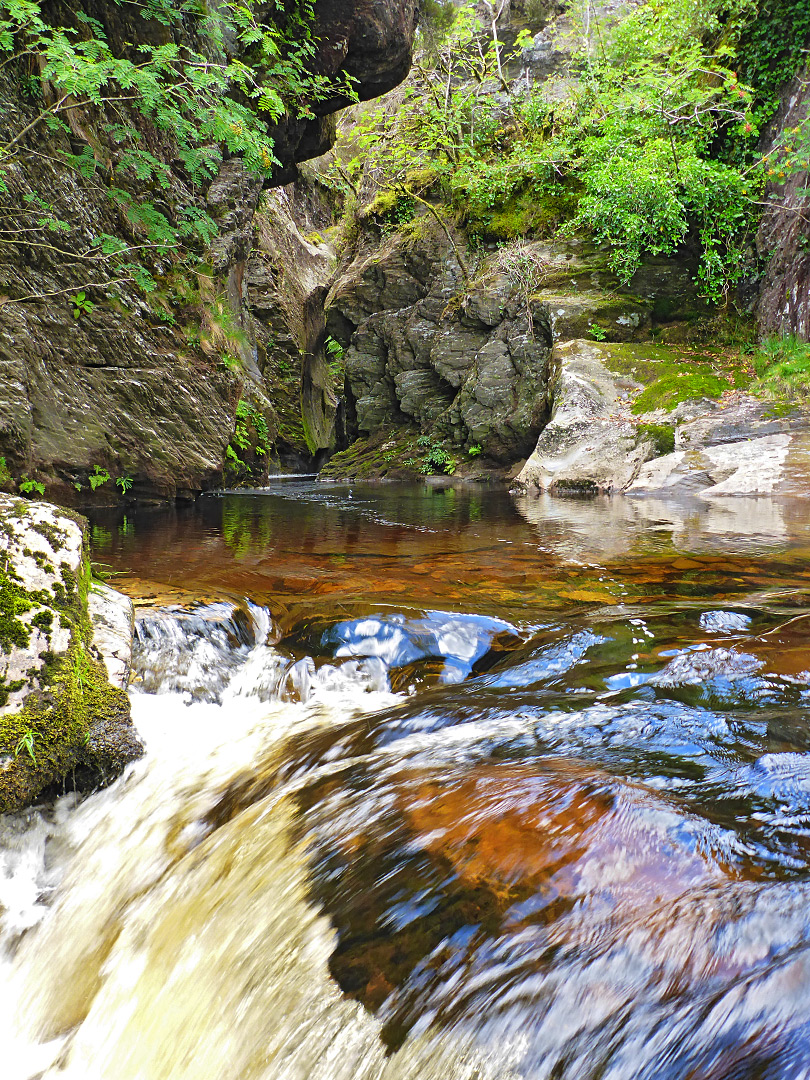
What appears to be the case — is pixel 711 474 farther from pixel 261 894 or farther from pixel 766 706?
pixel 261 894

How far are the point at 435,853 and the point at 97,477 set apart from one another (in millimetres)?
7081

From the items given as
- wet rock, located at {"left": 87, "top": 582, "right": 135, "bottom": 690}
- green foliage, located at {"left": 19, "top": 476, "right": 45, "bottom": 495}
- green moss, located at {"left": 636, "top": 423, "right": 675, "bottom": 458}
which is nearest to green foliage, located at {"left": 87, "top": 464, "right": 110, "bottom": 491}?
green foliage, located at {"left": 19, "top": 476, "right": 45, "bottom": 495}

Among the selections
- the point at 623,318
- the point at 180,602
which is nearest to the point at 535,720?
the point at 180,602

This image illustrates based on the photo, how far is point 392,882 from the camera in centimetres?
155

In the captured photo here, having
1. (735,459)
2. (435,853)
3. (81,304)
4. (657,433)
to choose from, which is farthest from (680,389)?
(435,853)

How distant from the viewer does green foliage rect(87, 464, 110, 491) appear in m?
7.33

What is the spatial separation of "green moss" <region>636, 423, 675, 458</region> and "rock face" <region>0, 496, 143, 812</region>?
9.75m

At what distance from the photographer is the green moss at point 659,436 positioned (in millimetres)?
10570

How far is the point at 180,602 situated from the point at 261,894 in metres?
2.36

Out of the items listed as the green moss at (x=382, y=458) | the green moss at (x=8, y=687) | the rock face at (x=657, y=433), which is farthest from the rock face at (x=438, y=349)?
the green moss at (x=8, y=687)

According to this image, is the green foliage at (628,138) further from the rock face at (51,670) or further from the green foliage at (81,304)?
the rock face at (51,670)

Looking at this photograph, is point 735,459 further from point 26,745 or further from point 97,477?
point 26,745

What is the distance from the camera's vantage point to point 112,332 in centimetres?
745

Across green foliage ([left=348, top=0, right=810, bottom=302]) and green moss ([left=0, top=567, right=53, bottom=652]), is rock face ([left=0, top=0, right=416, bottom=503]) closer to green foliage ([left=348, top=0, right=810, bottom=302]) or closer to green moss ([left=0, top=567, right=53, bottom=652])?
green moss ([left=0, top=567, right=53, bottom=652])
